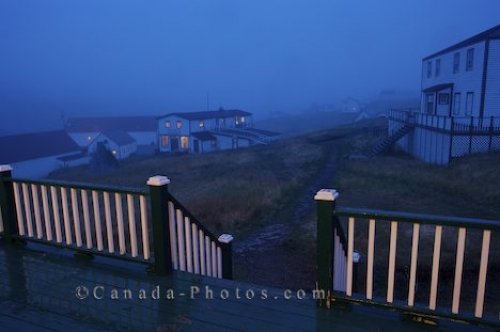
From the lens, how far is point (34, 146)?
5462 centimetres

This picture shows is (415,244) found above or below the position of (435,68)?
below

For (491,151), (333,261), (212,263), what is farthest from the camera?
(491,151)

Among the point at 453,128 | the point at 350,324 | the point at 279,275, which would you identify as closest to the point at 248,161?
the point at 453,128

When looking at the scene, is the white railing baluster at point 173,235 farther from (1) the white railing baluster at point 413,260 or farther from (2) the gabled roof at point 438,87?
(2) the gabled roof at point 438,87

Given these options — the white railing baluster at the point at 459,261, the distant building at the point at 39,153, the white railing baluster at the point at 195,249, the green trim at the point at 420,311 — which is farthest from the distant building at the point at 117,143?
the white railing baluster at the point at 459,261

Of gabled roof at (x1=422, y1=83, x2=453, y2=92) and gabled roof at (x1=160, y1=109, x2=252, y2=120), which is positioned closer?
gabled roof at (x1=422, y1=83, x2=453, y2=92)

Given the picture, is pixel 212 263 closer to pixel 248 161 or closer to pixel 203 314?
pixel 203 314

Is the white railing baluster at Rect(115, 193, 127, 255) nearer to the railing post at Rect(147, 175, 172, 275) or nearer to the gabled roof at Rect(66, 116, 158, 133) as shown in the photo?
the railing post at Rect(147, 175, 172, 275)

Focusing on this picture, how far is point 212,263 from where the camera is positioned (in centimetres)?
573

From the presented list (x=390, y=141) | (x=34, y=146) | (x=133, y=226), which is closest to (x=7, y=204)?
(x=133, y=226)

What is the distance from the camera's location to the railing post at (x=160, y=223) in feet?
14.8

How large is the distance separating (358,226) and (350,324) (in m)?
9.01

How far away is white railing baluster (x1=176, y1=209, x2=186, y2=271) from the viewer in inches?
190

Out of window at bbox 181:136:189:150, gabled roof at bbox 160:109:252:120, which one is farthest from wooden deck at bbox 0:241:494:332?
gabled roof at bbox 160:109:252:120
